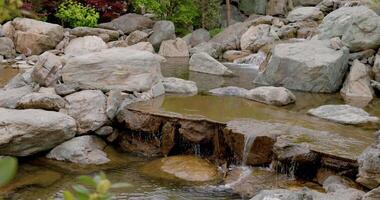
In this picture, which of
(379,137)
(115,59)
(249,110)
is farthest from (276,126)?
(115,59)

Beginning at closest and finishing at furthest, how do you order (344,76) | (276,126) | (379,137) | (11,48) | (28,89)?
(379,137) < (276,126) < (28,89) < (344,76) < (11,48)

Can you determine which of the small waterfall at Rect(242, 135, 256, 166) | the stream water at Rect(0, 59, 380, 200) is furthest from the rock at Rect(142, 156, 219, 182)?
the small waterfall at Rect(242, 135, 256, 166)

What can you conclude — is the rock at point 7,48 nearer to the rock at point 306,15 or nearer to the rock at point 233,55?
the rock at point 233,55

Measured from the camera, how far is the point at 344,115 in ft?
28.3

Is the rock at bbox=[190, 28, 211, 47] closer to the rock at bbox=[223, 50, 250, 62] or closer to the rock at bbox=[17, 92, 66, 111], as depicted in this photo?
the rock at bbox=[223, 50, 250, 62]

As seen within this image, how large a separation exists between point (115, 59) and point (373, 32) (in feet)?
22.2

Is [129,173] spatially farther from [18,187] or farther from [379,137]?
[379,137]

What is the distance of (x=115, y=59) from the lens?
9734 mm

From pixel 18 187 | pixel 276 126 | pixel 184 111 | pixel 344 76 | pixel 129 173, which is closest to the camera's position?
pixel 18 187

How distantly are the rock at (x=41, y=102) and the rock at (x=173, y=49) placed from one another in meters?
9.75

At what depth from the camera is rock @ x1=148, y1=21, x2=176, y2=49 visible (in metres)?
18.4

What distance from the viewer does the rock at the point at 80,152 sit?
7.54m

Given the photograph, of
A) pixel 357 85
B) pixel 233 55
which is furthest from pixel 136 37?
pixel 357 85

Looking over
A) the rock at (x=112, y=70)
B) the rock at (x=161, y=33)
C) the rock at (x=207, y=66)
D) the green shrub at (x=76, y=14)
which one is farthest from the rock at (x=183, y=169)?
the green shrub at (x=76, y=14)
